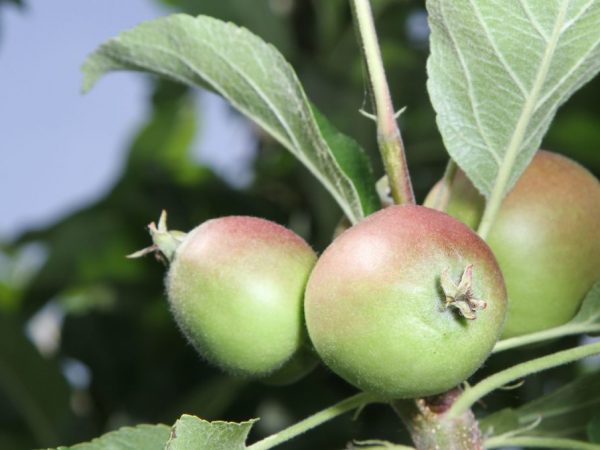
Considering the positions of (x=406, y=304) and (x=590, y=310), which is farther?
(x=590, y=310)

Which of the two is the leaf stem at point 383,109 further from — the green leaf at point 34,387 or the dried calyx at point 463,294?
the green leaf at point 34,387

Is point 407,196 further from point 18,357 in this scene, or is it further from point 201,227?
point 18,357

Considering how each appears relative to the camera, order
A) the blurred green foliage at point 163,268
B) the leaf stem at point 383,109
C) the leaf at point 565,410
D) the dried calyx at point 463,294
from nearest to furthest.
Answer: the dried calyx at point 463,294 < the leaf stem at point 383,109 < the leaf at point 565,410 < the blurred green foliage at point 163,268

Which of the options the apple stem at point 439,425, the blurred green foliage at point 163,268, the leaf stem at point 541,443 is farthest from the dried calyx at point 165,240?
the blurred green foliage at point 163,268

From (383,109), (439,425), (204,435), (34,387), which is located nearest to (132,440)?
(204,435)

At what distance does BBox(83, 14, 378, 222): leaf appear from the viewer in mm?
1031

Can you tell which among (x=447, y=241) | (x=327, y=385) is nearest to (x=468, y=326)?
(x=447, y=241)

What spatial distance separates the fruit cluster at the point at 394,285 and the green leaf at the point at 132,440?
4.1 inches

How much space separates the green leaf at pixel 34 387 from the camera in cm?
226

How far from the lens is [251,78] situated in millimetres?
1077

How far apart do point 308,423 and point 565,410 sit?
1.23ft

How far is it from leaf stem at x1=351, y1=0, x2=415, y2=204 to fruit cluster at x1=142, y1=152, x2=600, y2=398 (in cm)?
8

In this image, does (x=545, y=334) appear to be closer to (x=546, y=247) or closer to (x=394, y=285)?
(x=546, y=247)

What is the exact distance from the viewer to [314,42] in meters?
2.92
